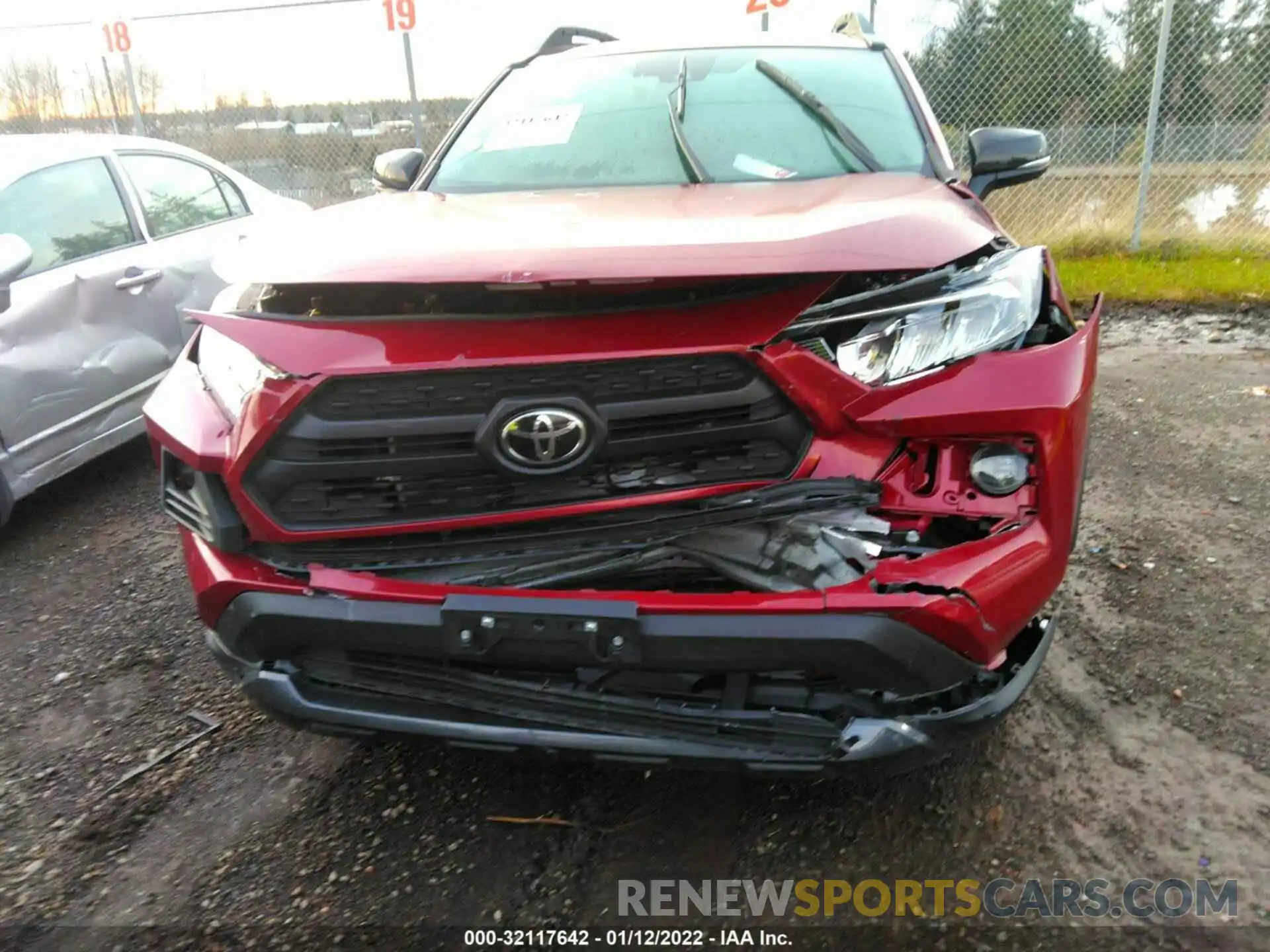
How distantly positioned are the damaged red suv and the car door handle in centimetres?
263

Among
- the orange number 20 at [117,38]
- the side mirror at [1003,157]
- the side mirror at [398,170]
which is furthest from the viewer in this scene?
the orange number 20 at [117,38]

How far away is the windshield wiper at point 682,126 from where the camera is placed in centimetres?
295

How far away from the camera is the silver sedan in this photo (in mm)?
3736

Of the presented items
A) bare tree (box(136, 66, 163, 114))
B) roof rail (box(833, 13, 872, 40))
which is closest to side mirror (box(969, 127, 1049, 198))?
roof rail (box(833, 13, 872, 40))

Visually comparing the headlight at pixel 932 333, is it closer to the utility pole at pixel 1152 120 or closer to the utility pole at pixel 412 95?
the utility pole at pixel 1152 120

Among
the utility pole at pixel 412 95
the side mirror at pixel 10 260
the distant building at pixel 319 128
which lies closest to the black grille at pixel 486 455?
the side mirror at pixel 10 260

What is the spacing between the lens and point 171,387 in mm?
2209

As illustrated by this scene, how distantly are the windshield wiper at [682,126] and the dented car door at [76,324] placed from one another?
2.67m

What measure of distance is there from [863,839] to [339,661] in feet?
4.11

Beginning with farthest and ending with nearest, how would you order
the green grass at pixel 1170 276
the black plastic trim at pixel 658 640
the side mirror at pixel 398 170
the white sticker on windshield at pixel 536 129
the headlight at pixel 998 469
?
1. the green grass at pixel 1170 276
2. the side mirror at pixel 398 170
3. the white sticker on windshield at pixel 536 129
4. the headlight at pixel 998 469
5. the black plastic trim at pixel 658 640

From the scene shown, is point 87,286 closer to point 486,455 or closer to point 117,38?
point 486,455

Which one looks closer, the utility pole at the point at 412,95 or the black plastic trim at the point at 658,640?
the black plastic trim at the point at 658,640

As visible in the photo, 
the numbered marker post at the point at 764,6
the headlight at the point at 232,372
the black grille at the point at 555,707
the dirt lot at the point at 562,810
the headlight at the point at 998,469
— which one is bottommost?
the dirt lot at the point at 562,810

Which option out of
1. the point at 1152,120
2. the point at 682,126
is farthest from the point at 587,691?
the point at 1152,120
